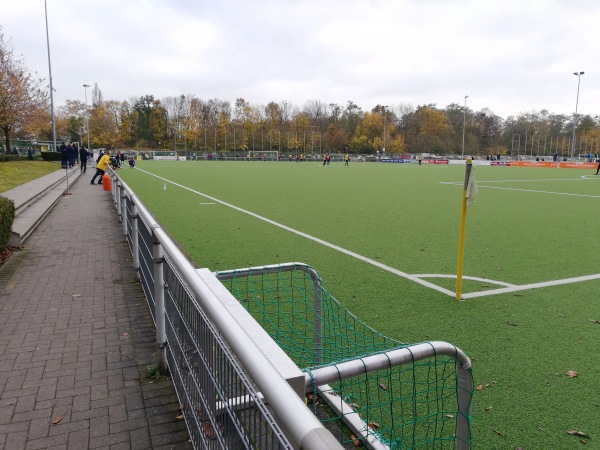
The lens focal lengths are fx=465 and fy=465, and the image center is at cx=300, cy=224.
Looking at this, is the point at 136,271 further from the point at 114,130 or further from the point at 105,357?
the point at 114,130

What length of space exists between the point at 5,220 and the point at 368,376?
21.8ft

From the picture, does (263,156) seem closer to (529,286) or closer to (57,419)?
(529,286)

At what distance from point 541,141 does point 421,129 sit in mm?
34693

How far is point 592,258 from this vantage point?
8180 millimetres

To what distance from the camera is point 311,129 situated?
115m

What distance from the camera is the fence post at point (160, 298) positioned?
3744 mm

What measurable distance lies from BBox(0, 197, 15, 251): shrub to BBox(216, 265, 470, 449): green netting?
4423mm

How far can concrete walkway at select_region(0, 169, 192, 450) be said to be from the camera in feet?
10.4

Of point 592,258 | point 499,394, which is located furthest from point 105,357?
point 592,258

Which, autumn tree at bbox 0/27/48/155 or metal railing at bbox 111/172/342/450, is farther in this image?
autumn tree at bbox 0/27/48/155

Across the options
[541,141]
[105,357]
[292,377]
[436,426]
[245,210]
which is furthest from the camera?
[541,141]

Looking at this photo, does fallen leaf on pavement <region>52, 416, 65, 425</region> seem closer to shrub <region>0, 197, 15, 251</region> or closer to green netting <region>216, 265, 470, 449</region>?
green netting <region>216, 265, 470, 449</region>

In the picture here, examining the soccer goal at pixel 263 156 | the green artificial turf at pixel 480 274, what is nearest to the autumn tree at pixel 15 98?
the green artificial turf at pixel 480 274

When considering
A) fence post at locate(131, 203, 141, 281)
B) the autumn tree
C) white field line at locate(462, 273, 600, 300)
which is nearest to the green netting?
fence post at locate(131, 203, 141, 281)
